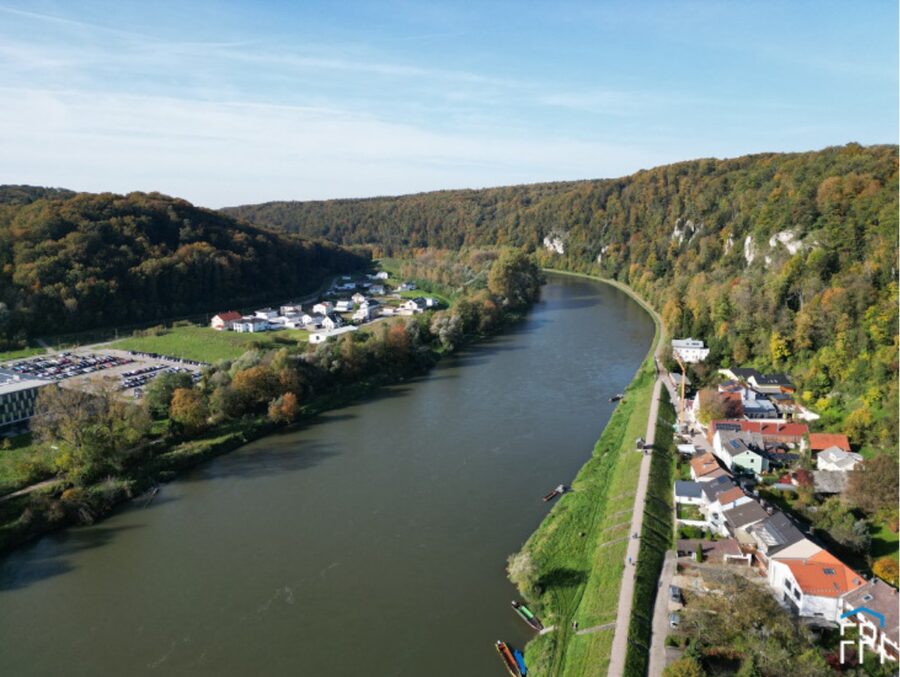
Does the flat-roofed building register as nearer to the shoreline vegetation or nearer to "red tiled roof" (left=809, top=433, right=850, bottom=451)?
the shoreline vegetation

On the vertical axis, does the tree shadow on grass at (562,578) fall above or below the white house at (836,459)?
below

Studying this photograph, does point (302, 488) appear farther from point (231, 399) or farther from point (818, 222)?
point (818, 222)

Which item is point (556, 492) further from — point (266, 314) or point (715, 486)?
point (266, 314)

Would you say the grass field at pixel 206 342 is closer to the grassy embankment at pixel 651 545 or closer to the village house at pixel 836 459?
the grassy embankment at pixel 651 545

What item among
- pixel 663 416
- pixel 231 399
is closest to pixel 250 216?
pixel 231 399

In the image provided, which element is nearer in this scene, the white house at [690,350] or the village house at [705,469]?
the village house at [705,469]

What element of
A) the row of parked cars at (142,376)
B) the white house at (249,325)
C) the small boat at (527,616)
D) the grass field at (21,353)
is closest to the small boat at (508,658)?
the small boat at (527,616)
